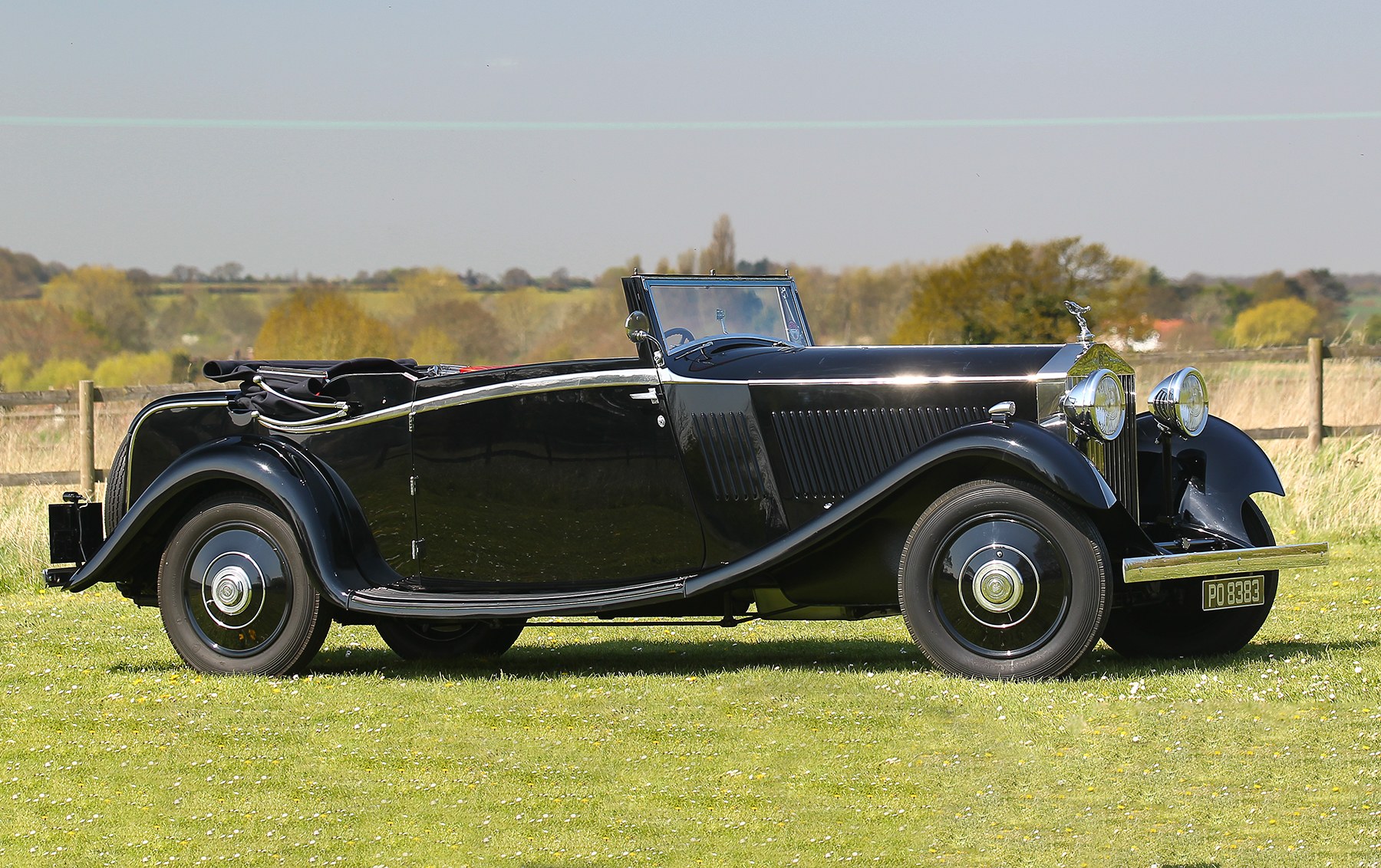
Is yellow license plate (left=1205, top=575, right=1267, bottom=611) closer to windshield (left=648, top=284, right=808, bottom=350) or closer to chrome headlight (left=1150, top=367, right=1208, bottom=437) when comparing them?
chrome headlight (left=1150, top=367, right=1208, bottom=437)

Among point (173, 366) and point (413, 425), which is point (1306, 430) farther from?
point (173, 366)

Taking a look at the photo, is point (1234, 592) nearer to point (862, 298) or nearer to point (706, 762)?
point (706, 762)

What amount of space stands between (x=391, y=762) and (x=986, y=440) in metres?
2.68

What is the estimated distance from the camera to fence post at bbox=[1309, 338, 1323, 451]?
49.0 feet

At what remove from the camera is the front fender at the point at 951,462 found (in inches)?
240

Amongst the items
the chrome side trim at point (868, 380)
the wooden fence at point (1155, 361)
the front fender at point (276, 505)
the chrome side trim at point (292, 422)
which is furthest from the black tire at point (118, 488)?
the wooden fence at point (1155, 361)

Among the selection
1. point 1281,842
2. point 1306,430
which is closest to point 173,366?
point 1306,430

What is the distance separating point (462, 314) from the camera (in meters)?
37.2

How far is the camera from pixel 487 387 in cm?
711

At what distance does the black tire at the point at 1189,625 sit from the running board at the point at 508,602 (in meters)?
2.21

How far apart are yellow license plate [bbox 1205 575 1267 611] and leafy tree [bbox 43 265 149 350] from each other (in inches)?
1472

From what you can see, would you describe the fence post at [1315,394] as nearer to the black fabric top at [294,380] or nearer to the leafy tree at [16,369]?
the black fabric top at [294,380]

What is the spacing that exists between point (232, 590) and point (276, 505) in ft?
1.51

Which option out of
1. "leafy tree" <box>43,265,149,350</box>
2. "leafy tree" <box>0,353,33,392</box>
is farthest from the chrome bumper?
"leafy tree" <box>43,265,149,350</box>
